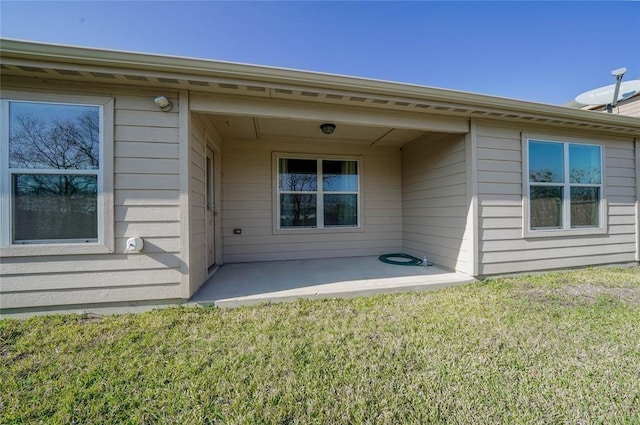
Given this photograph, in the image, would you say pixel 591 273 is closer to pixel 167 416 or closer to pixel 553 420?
pixel 553 420

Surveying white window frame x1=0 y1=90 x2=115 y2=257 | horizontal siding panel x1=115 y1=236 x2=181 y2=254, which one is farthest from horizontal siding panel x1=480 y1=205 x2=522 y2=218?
white window frame x1=0 y1=90 x2=115 y2=257

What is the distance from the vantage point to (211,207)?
13.3ft

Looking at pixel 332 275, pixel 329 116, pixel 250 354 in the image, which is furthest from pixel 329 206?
pixel 250 354

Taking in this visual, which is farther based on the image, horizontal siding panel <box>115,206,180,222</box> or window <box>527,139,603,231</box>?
window <box>527,139,603,231</box>

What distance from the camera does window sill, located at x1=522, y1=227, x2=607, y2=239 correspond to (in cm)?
380

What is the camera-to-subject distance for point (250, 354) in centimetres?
187

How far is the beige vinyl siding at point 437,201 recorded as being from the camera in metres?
3.75

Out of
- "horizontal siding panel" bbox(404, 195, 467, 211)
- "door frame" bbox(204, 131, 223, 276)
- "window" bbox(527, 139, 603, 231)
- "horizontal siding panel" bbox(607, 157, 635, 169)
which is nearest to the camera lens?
"horizontal siding panel" bbox(404, 195, 467, 211)

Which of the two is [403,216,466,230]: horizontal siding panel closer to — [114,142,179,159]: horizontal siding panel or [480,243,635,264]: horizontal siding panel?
[480,243,635,264]: horizontal siding panel

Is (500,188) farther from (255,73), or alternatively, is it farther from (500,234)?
(255,73)

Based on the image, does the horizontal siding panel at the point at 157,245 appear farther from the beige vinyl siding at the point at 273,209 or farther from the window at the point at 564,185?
the window at the point at 564,185

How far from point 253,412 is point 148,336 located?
1.38m

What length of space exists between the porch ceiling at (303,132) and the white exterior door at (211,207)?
590 mm

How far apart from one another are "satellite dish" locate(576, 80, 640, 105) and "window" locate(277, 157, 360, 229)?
17.2 ft
